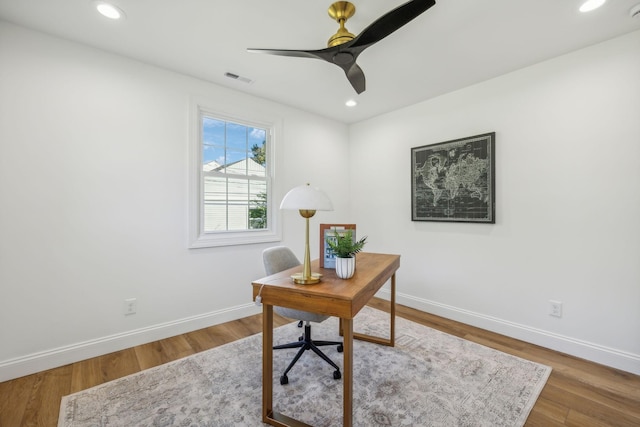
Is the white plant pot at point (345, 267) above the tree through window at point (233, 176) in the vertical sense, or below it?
below

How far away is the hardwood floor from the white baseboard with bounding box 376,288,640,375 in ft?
0.22

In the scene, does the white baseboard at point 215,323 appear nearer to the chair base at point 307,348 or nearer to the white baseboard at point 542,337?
the white baseboard at point 542,337

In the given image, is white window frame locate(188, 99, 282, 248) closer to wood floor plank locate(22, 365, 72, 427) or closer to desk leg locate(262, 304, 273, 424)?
wood floor plank locate(22, 365, 72, 427)

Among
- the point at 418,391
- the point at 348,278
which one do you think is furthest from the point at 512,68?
the point at 418,391

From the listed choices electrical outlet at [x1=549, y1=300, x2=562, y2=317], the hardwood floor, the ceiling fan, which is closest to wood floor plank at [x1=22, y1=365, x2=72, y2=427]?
the hardwood floor

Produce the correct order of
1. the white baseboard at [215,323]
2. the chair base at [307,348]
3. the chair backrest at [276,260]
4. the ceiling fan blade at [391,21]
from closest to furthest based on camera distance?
the ceiling fan blade at [391,21]
the chair base at [307,348]
the white baseboard at [215,323]
the chair backrest at [276,260]

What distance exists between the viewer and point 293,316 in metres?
2.09

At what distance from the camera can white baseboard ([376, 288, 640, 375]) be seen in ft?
7.31

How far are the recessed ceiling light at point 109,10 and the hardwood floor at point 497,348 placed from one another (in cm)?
264

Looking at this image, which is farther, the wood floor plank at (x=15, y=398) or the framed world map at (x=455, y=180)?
the framed world map at (x=455, y=180)

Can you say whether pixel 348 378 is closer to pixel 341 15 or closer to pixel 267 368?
pixel 267 368

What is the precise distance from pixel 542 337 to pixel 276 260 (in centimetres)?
258

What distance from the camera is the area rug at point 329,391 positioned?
1.69m

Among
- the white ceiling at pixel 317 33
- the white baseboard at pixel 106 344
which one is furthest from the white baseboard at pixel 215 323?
the white ceiling at pixel 317 33
